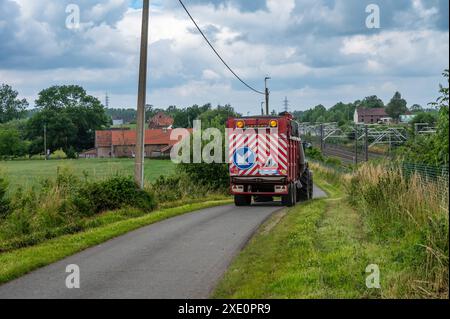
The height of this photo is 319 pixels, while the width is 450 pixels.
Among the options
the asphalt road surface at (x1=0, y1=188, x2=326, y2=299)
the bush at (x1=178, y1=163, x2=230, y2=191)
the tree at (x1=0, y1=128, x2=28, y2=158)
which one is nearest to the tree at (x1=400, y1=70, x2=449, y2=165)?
the asphalt road surface at (x1=0, y1=188, x2=326, y2=299)

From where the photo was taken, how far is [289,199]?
24.5m

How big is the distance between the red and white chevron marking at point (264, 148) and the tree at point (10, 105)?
139544 millimetres

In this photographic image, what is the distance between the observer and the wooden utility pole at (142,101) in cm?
2152

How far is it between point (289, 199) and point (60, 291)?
16.1 m

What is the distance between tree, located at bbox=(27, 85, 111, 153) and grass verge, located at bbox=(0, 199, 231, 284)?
91.3 metres

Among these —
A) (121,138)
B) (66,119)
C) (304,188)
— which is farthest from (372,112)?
(304,188)

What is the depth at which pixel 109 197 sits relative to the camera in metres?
20.0

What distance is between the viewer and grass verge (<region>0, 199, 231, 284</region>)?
427 inches

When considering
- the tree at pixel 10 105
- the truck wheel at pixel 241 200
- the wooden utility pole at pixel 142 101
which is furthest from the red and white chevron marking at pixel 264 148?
the tree at pixel 10 105

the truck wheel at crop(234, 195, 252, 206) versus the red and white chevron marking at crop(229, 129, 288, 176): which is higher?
the red and white chevron marking at crop(229, 129, 288, 176)

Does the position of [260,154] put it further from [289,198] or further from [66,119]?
[66,119]

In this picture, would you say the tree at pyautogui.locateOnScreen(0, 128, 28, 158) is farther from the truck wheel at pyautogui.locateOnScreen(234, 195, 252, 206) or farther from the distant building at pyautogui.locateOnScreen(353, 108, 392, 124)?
the distant building at pyautogui.locateOnScreen(353, 108, 392, 124)
